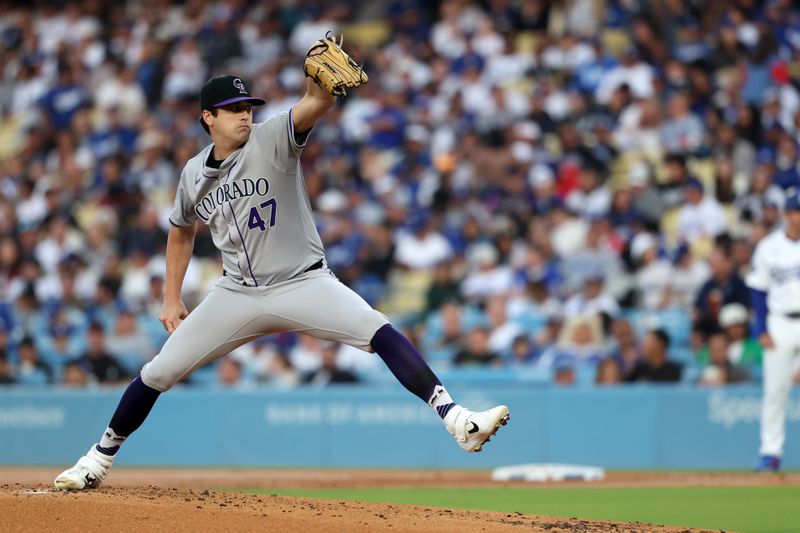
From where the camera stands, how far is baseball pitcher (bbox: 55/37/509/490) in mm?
5812

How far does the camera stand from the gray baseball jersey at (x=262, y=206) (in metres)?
5.84

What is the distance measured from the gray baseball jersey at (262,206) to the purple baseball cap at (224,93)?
0.54 feet

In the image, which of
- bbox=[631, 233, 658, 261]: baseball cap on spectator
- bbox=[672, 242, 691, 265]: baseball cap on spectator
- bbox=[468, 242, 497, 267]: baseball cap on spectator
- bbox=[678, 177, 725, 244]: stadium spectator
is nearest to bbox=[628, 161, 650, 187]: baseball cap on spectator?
bbox=[678, 177, 725, 244]: stadium spectator

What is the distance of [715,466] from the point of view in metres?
11.6

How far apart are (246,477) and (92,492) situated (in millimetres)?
5106

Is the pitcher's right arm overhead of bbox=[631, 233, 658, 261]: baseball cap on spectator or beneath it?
beneath

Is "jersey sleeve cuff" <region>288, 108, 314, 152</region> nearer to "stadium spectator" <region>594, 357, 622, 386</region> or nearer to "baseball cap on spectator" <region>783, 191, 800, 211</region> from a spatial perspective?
"baseball cap on spectator" <region>783, 191, 800, 211</region>

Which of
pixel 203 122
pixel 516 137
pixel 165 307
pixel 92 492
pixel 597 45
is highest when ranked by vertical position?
pixel 597 45

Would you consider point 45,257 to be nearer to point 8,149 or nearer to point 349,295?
point 8,149

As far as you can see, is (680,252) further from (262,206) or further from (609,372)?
(262,206)

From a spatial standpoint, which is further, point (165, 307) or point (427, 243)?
point (427, 243)

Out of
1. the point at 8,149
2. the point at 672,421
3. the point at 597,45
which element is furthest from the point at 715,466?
the point at 8,149

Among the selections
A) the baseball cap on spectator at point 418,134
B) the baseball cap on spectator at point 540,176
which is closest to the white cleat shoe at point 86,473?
the baseball cap on spectator at point 540,176

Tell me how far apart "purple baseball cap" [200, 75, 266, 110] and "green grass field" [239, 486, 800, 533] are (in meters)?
2.81
